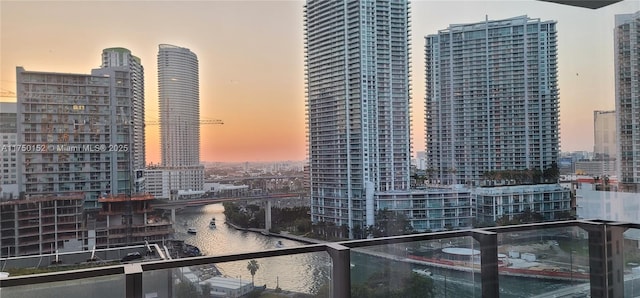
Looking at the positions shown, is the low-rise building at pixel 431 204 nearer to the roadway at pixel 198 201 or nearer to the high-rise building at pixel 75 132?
the roadway at pixel 198 201

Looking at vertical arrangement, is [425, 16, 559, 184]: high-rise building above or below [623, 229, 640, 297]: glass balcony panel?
above

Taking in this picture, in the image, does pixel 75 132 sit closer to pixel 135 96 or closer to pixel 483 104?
pixel 135 96

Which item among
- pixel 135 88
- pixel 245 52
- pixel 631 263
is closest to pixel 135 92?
pixel 135 88

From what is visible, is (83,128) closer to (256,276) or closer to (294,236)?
(294,236)

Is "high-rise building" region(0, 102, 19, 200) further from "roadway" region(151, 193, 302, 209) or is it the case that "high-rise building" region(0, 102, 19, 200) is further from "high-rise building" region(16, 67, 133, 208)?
"roadway" region(151, 193, 302, 209)

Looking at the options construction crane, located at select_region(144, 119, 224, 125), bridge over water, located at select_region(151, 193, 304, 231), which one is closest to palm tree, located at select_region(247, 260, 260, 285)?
bridge over water, located at select_region(151, 193, 304, 231)

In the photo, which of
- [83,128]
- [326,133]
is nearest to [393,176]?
[326,133]
